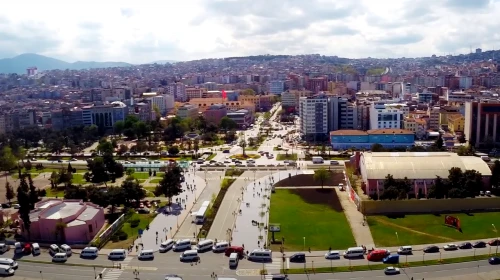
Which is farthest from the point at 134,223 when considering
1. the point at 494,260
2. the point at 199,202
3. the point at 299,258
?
the point at 494,260

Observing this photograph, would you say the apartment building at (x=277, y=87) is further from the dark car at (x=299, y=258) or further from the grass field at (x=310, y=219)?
the dark car at (x=299, y=258)

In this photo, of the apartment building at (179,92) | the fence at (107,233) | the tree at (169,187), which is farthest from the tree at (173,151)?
the apartment building at (179,92)

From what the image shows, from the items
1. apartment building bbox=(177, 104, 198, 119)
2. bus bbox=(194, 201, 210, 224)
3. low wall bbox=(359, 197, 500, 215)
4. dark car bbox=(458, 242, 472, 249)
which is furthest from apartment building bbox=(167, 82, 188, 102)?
dark car bbox=(458, 242, 472, 249)

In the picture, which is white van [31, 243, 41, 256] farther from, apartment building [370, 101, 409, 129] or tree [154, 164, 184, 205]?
apartment building [370, 101, 409, 129]

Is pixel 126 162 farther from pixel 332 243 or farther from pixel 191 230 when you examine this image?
pixel 332 243

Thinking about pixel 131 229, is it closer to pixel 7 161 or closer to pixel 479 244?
pixel 479 244

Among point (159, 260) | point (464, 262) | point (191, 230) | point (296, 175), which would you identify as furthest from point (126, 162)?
point (464, 262)
